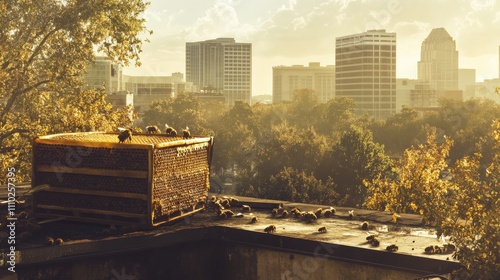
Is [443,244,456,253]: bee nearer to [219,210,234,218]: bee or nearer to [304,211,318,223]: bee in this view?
[304,211,318,223]: bee

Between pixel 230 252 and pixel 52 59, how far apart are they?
1906 centimetres

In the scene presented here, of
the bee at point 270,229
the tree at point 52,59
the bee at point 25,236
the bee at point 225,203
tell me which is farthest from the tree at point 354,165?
the bee at point 25,236

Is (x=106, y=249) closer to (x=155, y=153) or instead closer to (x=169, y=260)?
(x=169, y=260)

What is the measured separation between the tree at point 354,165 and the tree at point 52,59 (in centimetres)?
3548

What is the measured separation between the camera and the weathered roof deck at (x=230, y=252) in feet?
34.2

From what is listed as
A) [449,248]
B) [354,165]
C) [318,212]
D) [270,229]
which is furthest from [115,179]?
[354,165]

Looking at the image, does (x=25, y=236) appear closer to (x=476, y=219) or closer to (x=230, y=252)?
(x=230, y=252)

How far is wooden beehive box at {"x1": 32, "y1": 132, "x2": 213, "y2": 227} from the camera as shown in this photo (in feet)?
40.4

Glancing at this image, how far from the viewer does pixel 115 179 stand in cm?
1259

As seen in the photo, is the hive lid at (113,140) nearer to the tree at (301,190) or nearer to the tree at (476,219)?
the tree at (476,219)

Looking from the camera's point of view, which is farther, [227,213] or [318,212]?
[318,212]

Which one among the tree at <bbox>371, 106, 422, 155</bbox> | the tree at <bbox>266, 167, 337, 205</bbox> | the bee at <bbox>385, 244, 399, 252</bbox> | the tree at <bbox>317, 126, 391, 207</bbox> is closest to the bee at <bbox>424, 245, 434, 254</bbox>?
the bee at <bbox>385, 244, 399, 252</bbox>

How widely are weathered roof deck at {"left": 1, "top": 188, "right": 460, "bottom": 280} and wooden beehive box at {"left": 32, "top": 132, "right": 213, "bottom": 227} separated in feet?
1.03

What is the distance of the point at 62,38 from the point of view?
29.1 meters
